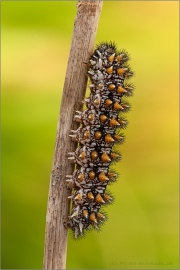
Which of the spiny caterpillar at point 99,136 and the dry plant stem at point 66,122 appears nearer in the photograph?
the dry plant stem at point 66,122

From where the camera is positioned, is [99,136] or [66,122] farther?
[99,136]

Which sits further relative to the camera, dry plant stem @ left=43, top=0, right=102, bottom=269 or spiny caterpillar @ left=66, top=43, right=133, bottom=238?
spiny caterpillar @ left=66, top=43, right=133, bottom=238

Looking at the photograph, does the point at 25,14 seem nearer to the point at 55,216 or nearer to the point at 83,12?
the point at 83,12

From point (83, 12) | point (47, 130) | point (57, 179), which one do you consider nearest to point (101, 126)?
point (57, 179)
